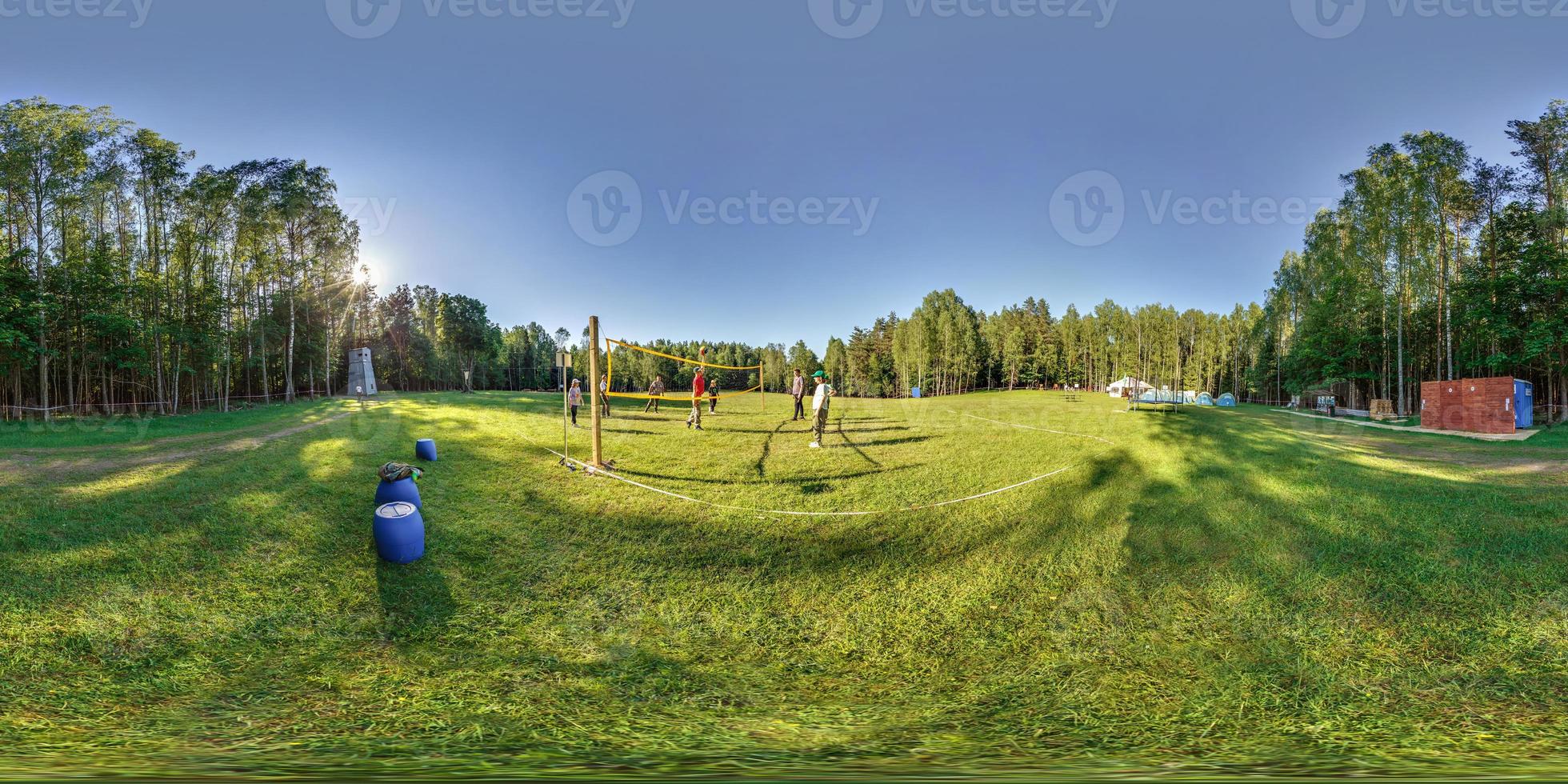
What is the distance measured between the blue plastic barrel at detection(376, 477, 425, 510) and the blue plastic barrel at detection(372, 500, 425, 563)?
2.61ft

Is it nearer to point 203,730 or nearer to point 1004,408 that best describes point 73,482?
point 203,730

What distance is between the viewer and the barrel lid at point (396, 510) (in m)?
5.53

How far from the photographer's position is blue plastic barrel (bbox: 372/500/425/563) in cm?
547

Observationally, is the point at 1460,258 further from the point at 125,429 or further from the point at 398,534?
the point at 125,429

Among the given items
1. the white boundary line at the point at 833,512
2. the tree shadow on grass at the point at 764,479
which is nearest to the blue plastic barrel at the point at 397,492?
the white boundary line at the point at 833,512

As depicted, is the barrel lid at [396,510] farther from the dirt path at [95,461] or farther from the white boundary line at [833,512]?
the dirt path at [95,461]

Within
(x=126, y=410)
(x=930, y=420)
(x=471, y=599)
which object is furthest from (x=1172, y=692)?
(x=126, y=410)

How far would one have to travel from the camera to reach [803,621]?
477cm

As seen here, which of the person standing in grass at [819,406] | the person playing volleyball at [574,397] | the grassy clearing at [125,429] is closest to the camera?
the person standing in grass at [819,406]

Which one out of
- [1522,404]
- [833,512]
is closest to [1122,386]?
[1522,404]

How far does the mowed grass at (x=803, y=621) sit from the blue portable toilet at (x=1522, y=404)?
15351mm

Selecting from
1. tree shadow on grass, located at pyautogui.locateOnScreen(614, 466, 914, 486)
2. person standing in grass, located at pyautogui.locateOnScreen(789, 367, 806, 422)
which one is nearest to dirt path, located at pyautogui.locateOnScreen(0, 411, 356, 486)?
tree shadow on grass, located at pyautogui.locateOnScreen(614, 466, 914, 486)

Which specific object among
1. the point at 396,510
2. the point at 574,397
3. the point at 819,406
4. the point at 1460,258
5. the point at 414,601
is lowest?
the point at 414,601

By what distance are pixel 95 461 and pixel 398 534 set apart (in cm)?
810
